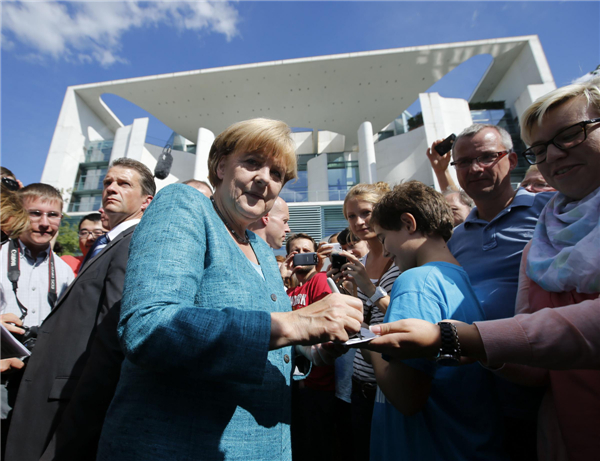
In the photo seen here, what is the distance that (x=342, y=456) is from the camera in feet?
9.01

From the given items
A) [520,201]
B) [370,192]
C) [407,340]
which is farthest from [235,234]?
[520,201]

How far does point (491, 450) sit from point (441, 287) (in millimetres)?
697

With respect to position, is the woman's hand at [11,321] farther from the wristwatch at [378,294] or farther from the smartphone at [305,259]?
the wristwatch at [378,294]

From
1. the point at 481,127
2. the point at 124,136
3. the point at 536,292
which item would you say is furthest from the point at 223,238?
the point at 124,136

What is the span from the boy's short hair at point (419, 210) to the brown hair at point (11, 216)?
7.61ft

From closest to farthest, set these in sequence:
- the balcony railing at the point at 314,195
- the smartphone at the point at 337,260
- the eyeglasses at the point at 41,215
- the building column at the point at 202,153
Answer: the smartphone at the point at 337,260 < the eyeglasses at the point at 41,215 < the balcony railing at the point at 314,195 < the building column at the point at 202,153

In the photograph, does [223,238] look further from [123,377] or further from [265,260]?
[123,377]

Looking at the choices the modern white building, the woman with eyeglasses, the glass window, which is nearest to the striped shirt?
the woman with eyeglasses

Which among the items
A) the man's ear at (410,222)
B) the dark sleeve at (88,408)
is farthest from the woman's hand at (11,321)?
the man's ear at (410,222)

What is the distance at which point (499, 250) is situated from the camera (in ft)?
6.66

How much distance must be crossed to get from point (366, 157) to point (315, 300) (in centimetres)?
2157

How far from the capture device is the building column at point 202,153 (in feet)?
76.2

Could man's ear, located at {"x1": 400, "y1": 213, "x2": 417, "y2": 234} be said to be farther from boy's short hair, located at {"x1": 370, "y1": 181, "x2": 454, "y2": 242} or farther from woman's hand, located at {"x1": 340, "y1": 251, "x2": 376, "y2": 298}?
woman's hand, located at {"x1": 340, "y1": 251, "x2": 376, "y2": 298}

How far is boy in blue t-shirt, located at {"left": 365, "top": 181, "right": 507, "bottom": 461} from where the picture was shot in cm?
134
